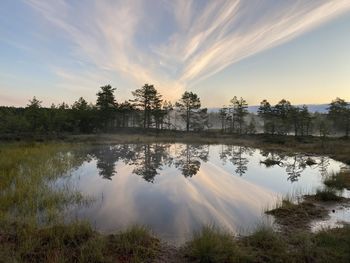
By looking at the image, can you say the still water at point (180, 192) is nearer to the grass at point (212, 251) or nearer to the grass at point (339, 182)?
the grass at point (339, 182)

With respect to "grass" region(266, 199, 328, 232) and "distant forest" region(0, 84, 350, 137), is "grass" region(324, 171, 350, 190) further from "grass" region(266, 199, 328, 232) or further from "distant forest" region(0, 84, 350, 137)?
"distant forest" region(0, 84, 350, 137)

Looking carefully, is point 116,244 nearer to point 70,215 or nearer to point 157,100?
point 70,215

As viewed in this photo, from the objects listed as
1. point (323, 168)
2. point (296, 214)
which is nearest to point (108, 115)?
point (323, 168)

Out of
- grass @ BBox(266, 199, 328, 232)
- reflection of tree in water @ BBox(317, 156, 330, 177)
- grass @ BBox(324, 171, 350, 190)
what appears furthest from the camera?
reflection of tree in water @ BBox(317, 156, 330, 177)

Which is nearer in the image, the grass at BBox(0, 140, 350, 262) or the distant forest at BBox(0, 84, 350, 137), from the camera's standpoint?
the grass at BBox(0, 140, 350, 262)

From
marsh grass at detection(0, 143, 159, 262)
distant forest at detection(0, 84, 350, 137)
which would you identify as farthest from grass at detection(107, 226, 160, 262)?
distant forest at detection(0, 84, 350, 137)

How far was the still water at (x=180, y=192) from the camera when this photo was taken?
408 inches

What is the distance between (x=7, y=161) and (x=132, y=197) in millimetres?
10953

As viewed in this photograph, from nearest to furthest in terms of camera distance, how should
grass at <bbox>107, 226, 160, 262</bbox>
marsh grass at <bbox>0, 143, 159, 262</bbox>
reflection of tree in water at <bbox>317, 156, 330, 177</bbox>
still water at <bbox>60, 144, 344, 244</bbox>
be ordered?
marsh grass at <bbox>0, 143, 159, 262</bbox>, grass at <bbox>107, 226, 160, 262</bbox>, still water at <bbox>60, 144, 344, 244</bbox>, reflection of tree in water at <bbox>317, 156, 330, 177</bbox>

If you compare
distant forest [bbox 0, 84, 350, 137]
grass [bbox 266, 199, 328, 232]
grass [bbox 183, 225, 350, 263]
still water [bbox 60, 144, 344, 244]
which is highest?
distant forest [bbox 0, 84, 350, 137]

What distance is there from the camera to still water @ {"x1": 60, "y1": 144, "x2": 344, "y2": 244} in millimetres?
10367

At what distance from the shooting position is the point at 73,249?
23.4ft

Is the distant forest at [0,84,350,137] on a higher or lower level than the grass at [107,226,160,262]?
higher

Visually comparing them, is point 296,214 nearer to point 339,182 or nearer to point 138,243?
point 138,243
